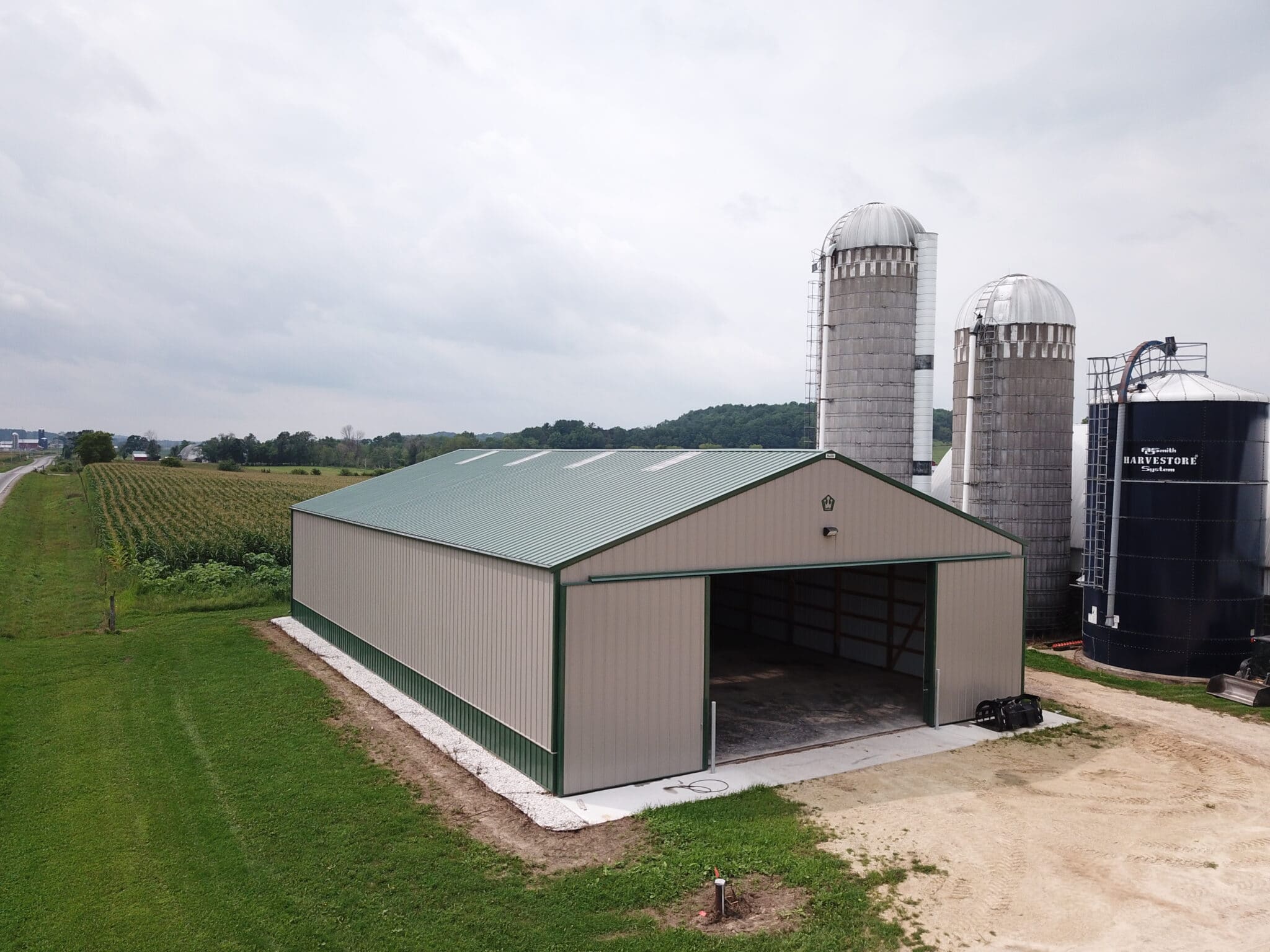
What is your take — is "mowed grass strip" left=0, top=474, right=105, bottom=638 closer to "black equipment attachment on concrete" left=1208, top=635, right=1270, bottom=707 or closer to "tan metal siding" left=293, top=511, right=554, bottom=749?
"tan metal siding" left=293, top=511, right=554, bottom=749

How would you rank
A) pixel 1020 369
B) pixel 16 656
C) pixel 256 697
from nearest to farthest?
pixel 256 697, pixel 16 656, pixel 1020 369

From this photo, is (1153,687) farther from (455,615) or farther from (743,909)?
(455,615)

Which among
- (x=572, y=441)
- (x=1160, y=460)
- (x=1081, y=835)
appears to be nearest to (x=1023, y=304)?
(x=1160, y=460)

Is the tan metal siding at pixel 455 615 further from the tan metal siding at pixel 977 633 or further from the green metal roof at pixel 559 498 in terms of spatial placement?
the tan metal siding at pixel 977 633

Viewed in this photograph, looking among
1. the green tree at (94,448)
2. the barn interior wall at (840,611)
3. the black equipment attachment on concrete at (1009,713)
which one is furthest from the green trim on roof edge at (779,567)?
the green tree at (94,448)

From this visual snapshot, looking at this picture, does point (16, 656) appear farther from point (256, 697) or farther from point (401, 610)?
point (401, 610)

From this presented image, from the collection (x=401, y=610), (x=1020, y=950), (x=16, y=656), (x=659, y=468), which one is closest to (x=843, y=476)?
(x=659, y=468)
